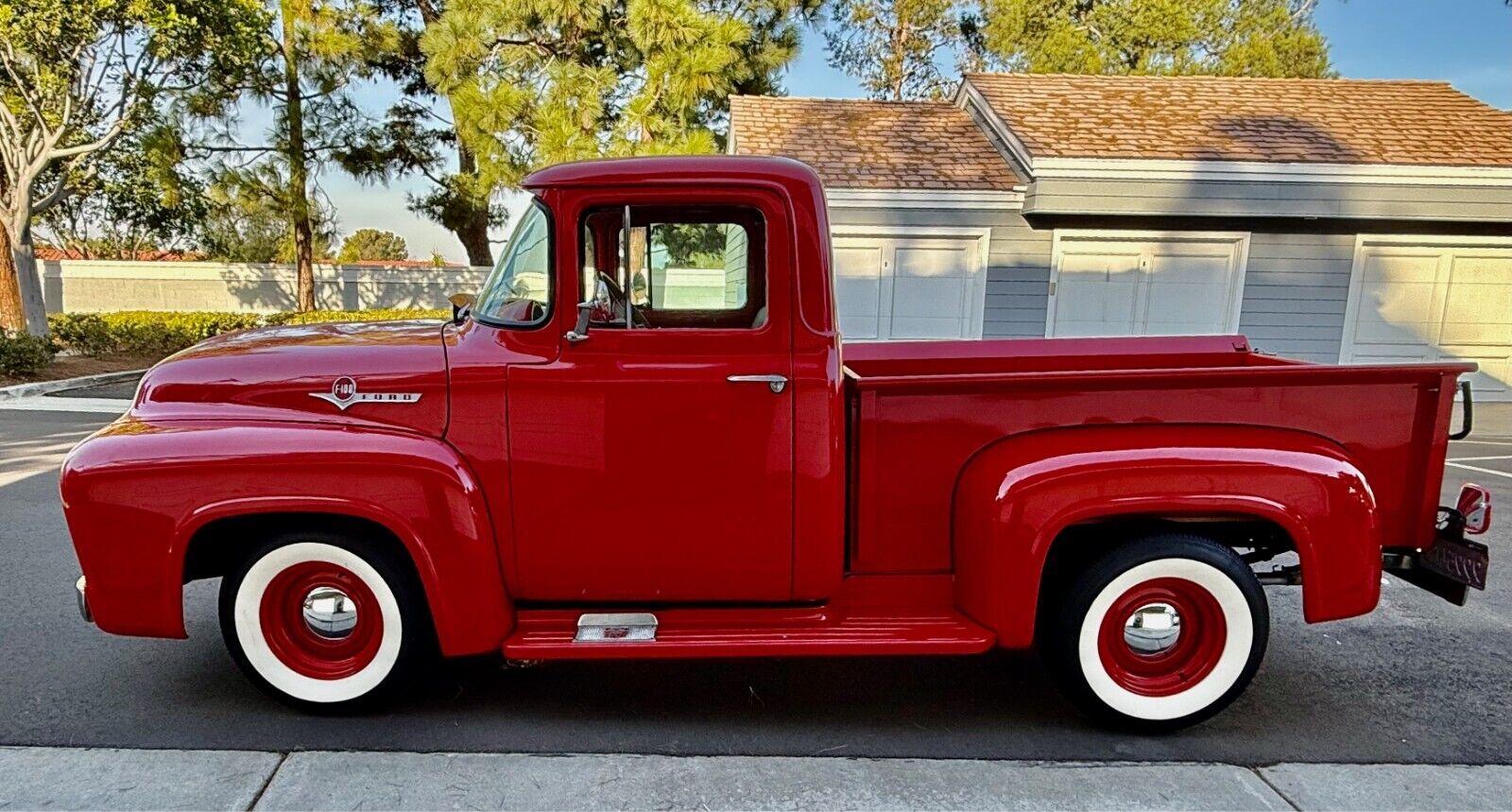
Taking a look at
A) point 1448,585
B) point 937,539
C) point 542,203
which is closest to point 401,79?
point 542,203

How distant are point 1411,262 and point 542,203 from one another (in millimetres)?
11797

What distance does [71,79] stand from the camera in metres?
10.6

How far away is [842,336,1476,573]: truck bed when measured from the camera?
2631mm

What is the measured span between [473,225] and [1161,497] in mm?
15268

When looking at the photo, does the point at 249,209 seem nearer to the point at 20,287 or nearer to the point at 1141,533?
the point at 20,287

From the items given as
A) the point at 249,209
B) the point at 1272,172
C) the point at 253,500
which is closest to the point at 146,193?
the point at 249,209

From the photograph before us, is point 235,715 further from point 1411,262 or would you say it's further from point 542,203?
point 1411,262

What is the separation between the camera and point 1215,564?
2.66m

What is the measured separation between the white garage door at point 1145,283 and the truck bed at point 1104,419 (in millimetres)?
A: 7591

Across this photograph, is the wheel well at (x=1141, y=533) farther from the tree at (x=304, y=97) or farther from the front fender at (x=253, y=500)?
the tree at (x=304, y=97)

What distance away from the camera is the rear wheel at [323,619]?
8.75ft

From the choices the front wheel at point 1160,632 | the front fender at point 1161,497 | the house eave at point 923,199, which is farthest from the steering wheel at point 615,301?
the house eave at point 923,199

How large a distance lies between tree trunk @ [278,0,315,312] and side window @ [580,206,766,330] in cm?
1321

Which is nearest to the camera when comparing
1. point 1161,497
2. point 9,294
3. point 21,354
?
point 1161,497
